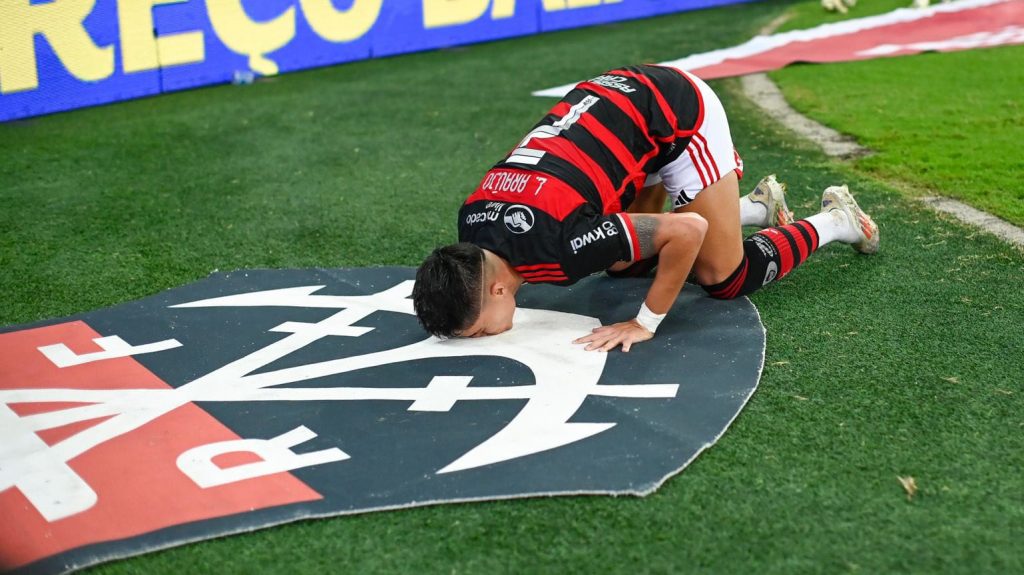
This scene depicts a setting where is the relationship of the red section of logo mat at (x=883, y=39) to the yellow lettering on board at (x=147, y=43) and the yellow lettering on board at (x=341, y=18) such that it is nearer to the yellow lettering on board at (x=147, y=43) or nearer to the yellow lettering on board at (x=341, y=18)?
the yellow lettering on board at (x=341, y=18)

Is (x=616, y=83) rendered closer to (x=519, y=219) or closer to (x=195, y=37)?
(x=519, y=219)


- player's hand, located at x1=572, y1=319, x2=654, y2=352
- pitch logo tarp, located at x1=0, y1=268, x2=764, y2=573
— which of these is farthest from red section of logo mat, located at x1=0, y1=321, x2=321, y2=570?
player's hand, located at x1=572, y1=319, x2=654, y2=352

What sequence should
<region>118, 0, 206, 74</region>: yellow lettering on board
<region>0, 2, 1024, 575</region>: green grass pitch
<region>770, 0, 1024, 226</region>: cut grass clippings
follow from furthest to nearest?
<region>118, 0, 206, 74</region>: yellow lettering on board → <region>770, 0, 1024, 226</region>: cut grass clippings → <region>0, 2, 1024, 575</region>: green grass pitch

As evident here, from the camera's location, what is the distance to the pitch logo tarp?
2.32 metres

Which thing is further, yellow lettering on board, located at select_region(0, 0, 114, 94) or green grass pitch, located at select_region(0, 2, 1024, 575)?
yellow lettering on board, located at select_region(0, 0, 114, 94)

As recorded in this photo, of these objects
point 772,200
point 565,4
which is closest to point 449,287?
point 772,200

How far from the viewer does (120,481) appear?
243 cm

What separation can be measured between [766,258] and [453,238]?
1236 mm

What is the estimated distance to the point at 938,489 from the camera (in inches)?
88.6

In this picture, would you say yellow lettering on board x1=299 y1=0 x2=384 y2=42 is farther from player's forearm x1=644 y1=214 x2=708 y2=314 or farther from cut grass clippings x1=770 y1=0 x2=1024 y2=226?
player's forearm x1=644 y1=214 x2=708 y2=314

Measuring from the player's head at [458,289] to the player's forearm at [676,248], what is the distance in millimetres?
415

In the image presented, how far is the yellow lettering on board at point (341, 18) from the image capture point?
7.32 metres

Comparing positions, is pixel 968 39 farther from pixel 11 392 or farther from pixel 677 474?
pixel 11 392

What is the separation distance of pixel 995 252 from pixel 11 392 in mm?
3160
